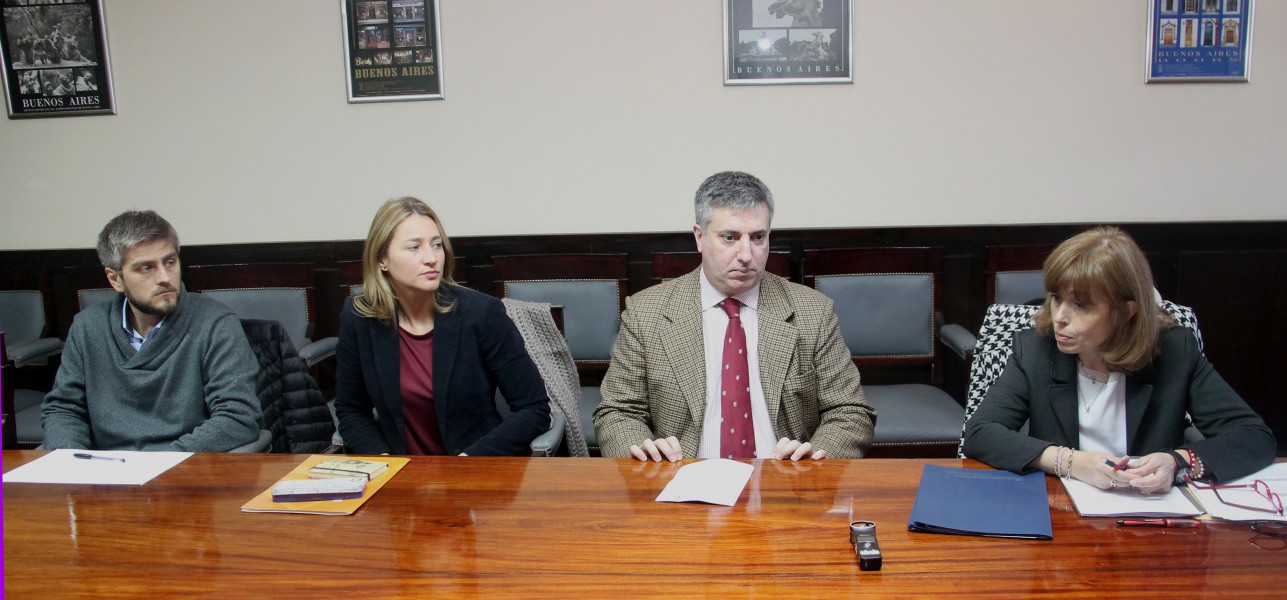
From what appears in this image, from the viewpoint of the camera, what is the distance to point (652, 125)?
3789 mm

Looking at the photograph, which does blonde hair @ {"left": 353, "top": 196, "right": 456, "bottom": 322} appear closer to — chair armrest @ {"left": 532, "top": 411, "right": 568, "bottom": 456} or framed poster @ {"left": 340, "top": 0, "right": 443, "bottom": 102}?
chair armrest @ {"left": 532, "top": 411, "right": 568, "bottom": 456}

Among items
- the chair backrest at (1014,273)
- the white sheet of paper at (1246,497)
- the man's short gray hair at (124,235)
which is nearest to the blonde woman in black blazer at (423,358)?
the man's short gray hair at (124,235)

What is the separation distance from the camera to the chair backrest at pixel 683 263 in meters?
3.45

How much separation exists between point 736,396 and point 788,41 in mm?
2064

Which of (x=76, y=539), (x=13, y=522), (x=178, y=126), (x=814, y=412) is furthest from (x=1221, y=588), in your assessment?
(x=178, y=126)

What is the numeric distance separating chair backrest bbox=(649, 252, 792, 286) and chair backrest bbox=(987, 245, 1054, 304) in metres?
0.80

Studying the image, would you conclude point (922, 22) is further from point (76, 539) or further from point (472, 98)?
point (76, 539)

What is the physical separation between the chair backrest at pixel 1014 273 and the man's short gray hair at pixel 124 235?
9.41 ft

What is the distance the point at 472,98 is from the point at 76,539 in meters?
2.66

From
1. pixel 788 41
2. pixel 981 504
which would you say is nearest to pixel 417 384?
pixel 981 504

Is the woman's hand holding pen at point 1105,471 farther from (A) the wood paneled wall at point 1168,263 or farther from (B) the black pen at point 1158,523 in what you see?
(A) the wood paneled wall at point 1168,263

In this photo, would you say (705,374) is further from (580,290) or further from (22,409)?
(22,409)

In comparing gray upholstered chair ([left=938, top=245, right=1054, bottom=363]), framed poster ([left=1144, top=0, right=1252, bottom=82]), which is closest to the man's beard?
gray upholstered chair ([left=938, top=245, right=1054, bottom=363])

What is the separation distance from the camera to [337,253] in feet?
12.9
